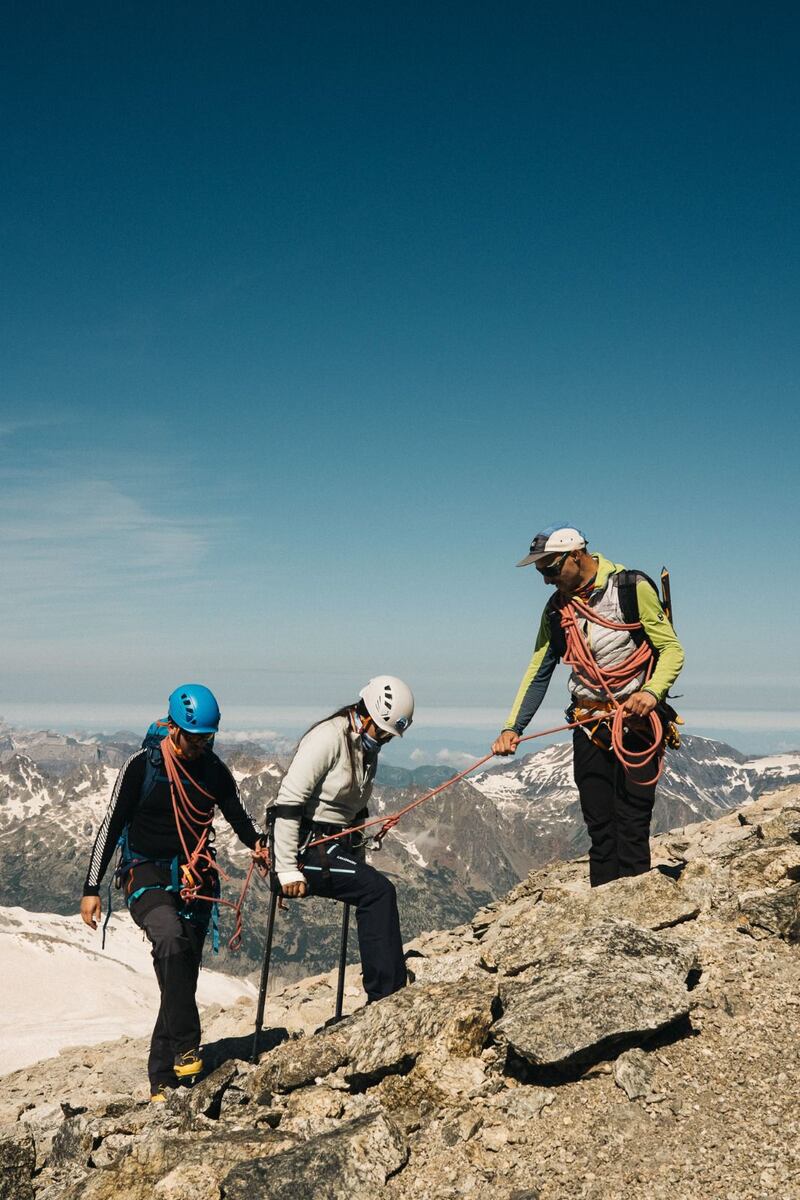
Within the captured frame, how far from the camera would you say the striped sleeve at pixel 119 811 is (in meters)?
10.0

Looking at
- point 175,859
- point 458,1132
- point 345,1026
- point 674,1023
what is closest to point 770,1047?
point 674,1023

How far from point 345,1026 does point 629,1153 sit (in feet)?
11.3

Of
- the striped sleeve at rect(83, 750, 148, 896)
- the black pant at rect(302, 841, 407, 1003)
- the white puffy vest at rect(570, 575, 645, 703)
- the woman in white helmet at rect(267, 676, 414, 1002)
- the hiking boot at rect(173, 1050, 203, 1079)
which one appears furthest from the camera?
the white puffy vest at rect(570, 575, 645, 703)

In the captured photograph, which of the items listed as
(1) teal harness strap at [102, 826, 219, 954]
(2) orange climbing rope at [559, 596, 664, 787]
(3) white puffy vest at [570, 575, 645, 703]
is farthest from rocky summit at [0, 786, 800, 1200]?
(3) white puffy vest at [570, 575, 645, 703]

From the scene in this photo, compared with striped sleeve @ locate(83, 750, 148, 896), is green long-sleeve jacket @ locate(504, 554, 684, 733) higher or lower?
higher

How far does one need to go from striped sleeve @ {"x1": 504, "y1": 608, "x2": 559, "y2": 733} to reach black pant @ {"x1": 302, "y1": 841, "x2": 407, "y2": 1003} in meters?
2.89

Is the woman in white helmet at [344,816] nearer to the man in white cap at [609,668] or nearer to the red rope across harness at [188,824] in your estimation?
the red rope across harness at [188,824]

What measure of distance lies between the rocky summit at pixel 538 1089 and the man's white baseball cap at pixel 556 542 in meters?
4.05

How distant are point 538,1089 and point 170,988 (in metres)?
4.25

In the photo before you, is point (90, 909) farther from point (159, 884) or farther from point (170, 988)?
point (170, 988)

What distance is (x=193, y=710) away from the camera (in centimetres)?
1005

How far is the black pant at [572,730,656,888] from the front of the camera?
10484 mm

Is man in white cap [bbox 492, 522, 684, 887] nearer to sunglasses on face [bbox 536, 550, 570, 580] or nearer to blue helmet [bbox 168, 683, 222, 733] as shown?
sunglasses on face [bbox 536, 550, 570, 580]

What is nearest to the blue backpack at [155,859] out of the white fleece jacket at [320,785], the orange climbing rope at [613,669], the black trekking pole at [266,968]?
the black trekking pole at [266,968]
